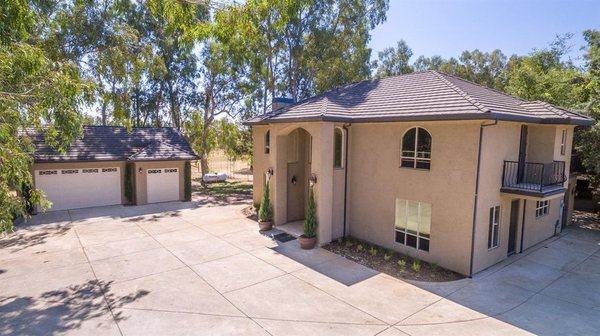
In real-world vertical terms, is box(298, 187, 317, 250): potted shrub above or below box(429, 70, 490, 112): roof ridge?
below

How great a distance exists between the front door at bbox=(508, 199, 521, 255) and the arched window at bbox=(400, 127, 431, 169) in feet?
13.4

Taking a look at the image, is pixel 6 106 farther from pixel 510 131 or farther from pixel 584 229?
pixel 584 229

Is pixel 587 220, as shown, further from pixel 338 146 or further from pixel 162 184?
pixel 162 184

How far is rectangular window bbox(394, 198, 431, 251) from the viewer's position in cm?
1137

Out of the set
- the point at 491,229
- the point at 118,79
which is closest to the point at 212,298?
the point at 491,229

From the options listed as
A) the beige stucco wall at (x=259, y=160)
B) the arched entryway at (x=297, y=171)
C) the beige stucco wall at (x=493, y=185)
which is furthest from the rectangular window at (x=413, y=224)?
the beige stucco wall at (x=259, y=160)

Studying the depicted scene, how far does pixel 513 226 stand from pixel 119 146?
20.9m

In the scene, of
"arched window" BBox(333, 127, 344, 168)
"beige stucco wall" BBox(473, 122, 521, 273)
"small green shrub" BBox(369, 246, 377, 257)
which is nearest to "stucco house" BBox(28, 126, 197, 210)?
"arched window" BBox(333, 127, 344, 168)

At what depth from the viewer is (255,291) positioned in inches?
362

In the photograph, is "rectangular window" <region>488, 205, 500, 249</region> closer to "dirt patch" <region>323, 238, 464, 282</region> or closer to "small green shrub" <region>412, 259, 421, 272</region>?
"dirt patch" <region>323, 238, 464, 282</region>

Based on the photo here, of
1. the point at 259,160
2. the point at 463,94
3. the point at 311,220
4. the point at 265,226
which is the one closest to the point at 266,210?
the point at 265,226

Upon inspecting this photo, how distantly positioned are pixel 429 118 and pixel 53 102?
392 inches

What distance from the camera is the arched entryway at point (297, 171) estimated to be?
15.4 meters

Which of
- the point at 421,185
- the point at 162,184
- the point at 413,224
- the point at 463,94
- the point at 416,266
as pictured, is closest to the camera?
the point at 416,266
